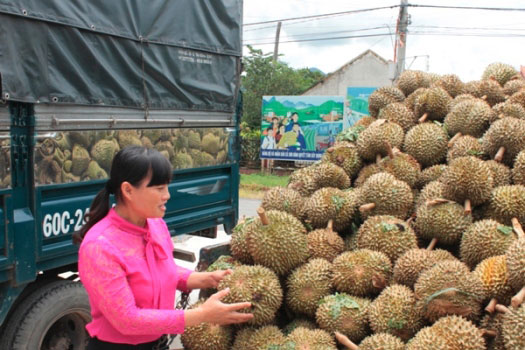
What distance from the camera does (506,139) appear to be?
11.1 ft

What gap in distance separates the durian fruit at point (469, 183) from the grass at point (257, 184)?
10990 millimetres

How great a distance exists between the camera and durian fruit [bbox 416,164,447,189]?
11.6 feet

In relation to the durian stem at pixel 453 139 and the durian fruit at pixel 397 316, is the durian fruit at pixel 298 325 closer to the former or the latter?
the durian fruit at pixel 397 316

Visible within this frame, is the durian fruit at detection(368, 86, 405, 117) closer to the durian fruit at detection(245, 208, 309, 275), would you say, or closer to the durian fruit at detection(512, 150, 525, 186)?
the durian fruit at detection(512, 150, 525, 186)

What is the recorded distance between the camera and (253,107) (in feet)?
75.1

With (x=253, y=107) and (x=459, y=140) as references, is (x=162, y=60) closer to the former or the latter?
(x=459, y=140)

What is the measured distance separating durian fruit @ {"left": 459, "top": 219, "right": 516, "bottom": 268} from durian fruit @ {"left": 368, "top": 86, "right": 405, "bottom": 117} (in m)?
2.05

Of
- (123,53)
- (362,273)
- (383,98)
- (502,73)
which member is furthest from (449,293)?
(502,73)

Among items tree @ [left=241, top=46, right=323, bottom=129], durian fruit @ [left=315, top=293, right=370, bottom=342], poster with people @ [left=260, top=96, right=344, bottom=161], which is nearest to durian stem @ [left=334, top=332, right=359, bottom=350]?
durian fruit @ [left=315, top=293, right=370, bottom=342]

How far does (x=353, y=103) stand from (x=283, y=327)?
45.8ft

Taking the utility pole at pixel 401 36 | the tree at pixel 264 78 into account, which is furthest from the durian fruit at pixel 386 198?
the tree at pixel 264 78

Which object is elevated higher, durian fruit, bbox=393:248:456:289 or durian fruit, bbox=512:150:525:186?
durian fruit, bbox=512:150:525:186

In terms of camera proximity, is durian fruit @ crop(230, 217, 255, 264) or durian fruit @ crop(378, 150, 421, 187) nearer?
durian fruit @ crop(230, 217, 255, 264)

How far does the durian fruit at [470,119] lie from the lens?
3.84 m
